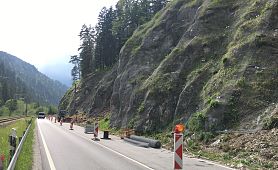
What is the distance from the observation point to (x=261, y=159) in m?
15.8

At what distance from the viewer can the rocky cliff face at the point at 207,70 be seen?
23.0 meters

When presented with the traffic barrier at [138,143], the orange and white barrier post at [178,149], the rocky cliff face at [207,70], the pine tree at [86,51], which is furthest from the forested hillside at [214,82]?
the pine tree at [86,51]

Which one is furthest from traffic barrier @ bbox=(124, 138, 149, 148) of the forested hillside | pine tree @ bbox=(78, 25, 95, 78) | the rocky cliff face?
pine tree @ bbox=(78, 25, 95, 78)

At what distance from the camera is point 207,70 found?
30047 mm

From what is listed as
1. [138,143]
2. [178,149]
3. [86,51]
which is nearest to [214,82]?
[138,143]

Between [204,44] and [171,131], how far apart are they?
398 inches

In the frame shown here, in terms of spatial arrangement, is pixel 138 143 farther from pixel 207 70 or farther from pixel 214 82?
pixel 207 70

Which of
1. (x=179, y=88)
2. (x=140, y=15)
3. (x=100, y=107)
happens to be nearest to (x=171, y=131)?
Result: (x=179, y=88)

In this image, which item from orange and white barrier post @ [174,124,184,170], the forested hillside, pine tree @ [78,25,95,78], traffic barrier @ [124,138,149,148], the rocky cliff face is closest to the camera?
orange and white barrier post @ [174,124,184,170]

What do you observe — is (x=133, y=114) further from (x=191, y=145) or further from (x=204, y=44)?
(x=191, y=145)

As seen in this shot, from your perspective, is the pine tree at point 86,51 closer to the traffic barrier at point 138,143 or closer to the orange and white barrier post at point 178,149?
the traffic barrier at point 138,143

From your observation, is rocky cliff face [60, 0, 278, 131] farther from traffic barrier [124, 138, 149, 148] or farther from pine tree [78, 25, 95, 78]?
pine tree [78, 25, 95, 78]

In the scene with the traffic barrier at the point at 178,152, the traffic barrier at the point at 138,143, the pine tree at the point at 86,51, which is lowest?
the traffic barrier at the point at 138,143

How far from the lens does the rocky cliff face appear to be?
907 inches
